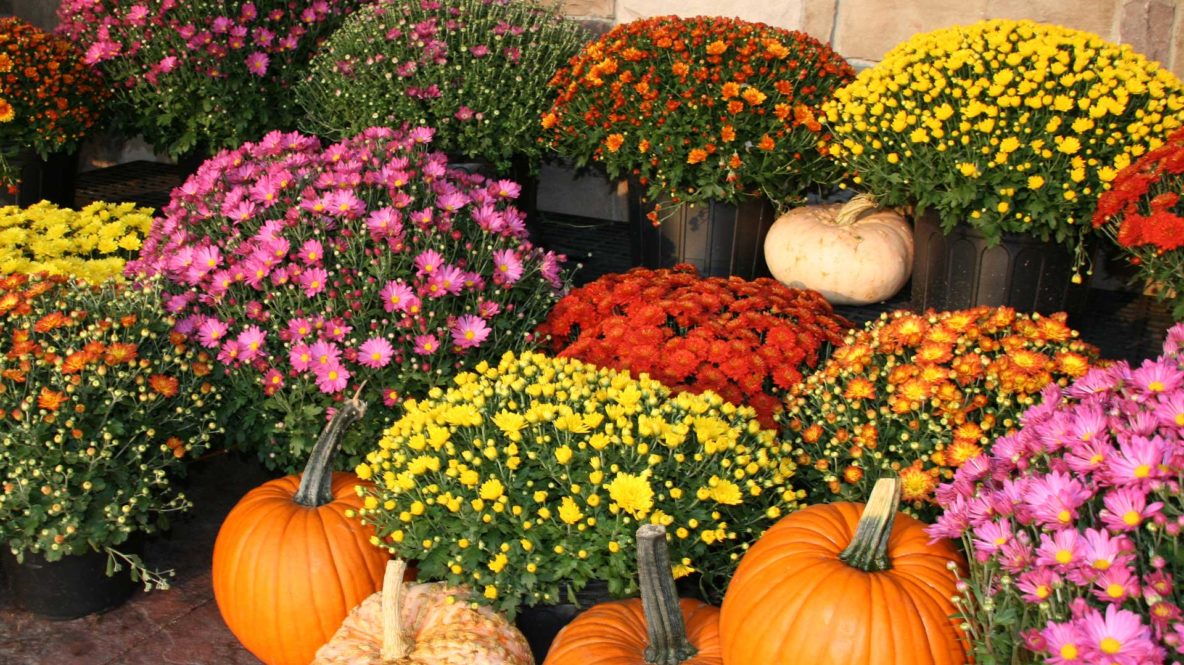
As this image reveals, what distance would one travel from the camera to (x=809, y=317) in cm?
379

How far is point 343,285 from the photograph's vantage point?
360 centimetres

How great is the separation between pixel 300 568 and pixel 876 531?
1.59 metres

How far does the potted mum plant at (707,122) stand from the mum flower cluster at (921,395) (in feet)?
4.79

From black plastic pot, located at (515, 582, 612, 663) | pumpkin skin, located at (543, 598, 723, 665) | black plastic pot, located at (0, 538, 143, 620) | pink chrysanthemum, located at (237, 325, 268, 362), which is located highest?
pink chrysanthemum, located at (237, 325, 268, 362)

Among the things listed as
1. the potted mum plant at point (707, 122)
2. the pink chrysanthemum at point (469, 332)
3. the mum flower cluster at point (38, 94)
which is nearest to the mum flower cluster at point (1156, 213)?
the potted mum plant at point (707, 122)

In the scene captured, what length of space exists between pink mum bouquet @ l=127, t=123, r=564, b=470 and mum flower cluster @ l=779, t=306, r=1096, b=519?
3.44 feet

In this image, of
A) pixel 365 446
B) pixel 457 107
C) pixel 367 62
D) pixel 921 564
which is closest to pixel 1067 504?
pixel 921 564

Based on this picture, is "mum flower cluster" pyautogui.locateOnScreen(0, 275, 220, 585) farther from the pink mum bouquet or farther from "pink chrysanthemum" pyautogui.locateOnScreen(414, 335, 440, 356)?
"pink chrysanthemum" pyautogui.locateOnScreen(414, 335, 440, 356)

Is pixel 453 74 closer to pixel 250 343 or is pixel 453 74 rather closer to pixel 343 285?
pixel 343 285

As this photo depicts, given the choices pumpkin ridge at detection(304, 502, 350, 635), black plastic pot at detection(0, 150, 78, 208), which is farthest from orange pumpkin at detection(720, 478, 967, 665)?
black plastic pot at detection(0, 150, 78, 208)

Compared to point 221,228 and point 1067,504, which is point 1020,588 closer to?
point 1067,504

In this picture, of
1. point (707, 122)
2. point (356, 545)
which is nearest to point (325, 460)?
point (356, 545)

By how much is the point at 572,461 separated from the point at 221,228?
5.54 feet

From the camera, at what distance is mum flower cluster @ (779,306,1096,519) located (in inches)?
122
